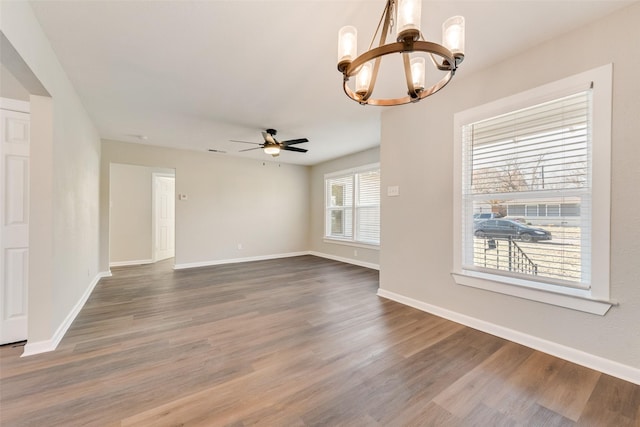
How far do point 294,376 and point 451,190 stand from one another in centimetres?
233

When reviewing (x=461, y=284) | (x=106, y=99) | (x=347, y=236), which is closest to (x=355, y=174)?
(x=347, y=236)

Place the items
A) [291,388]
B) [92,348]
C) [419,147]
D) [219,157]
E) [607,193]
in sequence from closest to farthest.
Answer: [291,388] < [607,193] < [92,348] < [419,147] < [219,157]

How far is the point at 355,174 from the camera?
19.2 feet

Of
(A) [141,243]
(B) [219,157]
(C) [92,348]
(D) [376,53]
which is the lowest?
(C) [92,348]

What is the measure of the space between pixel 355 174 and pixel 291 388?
188 inches

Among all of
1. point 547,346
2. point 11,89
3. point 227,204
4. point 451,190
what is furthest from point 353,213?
point 11,89

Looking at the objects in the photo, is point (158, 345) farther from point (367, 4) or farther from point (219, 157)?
point (219, 157)

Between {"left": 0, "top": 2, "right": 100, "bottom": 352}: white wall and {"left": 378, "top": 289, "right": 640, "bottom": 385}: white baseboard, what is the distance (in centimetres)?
367

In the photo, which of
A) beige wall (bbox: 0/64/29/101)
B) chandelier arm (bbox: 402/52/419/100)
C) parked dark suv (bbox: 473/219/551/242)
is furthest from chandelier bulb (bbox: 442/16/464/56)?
beige wall (bbox: 0/64/29/101)

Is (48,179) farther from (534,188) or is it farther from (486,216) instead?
(534,188)

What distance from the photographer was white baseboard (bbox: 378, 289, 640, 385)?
1750 mm

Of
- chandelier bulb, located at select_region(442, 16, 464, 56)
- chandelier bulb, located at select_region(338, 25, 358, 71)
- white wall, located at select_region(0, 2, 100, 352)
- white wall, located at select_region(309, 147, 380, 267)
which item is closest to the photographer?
chandelier bulb, located at select_region(442, 16, 464, 56)

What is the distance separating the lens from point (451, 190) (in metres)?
2.70

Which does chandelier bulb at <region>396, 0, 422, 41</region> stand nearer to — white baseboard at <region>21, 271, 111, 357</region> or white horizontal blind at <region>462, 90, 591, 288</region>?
white horizontal blind at <region>462, 90, 591, 288</region>
